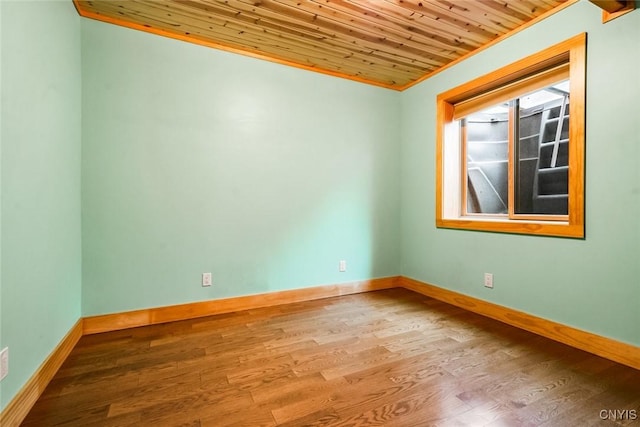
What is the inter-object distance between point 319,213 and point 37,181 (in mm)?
2062

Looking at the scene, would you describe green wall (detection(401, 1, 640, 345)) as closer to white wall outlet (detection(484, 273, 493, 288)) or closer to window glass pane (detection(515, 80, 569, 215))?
white wall outlet (detection(484, 273, 493, 288))

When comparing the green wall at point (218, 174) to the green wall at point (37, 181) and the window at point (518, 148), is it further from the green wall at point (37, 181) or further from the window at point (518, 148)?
the window at point (518, 148)

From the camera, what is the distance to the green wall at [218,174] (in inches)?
81.4

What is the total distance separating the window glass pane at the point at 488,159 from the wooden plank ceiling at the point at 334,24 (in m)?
0.66

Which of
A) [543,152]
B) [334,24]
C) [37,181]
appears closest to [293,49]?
[334,24]

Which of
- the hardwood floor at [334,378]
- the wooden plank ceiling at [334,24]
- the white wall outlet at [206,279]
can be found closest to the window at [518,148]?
the wooden plank ceiling at [334,24]

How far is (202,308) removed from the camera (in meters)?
2.37

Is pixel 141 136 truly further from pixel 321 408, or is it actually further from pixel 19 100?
pixel 321 408

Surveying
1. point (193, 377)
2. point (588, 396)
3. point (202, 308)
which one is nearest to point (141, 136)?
point (202, 308)

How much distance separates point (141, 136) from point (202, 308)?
149 cm

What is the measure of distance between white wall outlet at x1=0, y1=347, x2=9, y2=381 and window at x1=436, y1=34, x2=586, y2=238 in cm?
303

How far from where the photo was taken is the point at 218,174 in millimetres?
2420

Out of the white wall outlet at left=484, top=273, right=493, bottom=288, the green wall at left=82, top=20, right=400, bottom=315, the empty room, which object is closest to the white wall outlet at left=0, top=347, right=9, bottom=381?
the empty room

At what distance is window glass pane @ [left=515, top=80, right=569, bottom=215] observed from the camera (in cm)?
215
